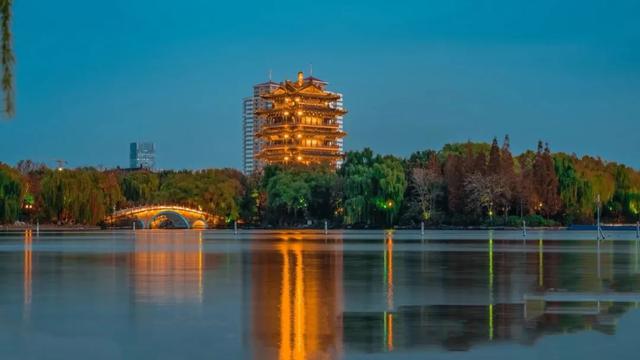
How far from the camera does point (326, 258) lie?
92.2 feet

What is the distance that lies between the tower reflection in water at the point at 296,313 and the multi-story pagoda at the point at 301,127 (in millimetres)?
103715

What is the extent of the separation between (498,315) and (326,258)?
15.8 m

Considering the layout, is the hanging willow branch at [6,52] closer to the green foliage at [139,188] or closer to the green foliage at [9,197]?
the green foliage at [9,197]

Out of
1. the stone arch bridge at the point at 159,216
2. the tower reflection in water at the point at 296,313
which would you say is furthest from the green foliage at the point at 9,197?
the tower reflection in water at the point at 296,313

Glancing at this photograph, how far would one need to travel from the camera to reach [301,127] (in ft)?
413

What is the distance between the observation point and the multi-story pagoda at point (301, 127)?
126 metres

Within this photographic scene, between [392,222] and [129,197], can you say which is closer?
[392,222]

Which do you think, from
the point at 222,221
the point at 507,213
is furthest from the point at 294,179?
the point at 507,213

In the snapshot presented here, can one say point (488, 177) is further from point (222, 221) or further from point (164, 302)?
point (164, 302)

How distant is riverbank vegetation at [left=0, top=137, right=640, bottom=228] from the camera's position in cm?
8250

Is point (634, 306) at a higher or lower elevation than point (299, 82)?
lower

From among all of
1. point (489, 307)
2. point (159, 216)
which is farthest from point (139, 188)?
point (489, 307)

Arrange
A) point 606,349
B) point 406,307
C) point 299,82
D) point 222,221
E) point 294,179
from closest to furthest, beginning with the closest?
point 606,349 → point 406,307 → point 294,179 → point 222,221 → point 299,82

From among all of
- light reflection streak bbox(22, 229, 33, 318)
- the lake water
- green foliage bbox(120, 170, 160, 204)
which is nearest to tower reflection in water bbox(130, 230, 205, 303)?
the lake water
